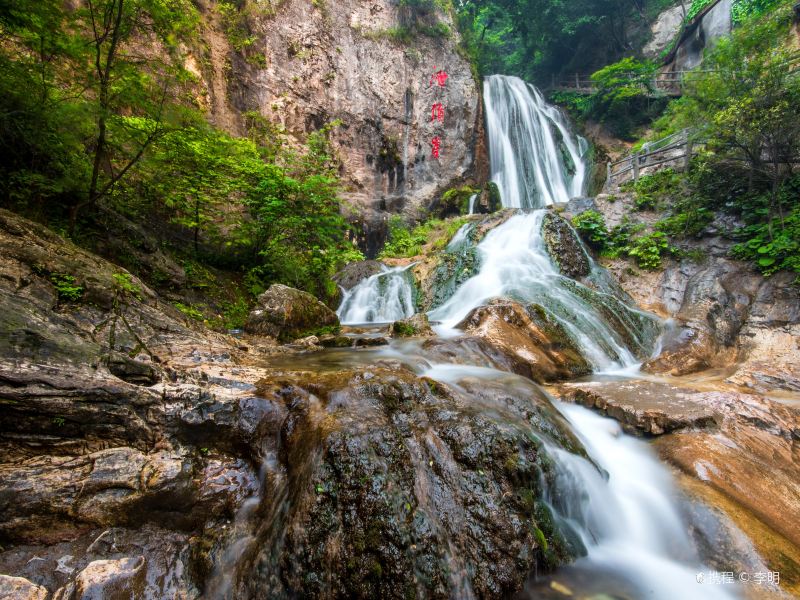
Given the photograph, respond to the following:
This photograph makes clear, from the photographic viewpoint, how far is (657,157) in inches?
515

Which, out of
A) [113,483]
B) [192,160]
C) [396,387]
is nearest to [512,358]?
[396,387]

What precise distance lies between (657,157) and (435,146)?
32.6 ft

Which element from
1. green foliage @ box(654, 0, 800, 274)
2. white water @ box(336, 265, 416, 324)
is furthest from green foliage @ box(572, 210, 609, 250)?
white water @ box(336, 265, 416, 324)

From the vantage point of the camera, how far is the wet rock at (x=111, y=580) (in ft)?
5.95

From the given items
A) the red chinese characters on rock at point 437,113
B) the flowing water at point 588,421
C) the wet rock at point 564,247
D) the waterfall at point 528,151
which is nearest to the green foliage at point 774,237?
the flowing water at point 588,421

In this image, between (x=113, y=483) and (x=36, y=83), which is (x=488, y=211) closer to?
(x=36, y=83)

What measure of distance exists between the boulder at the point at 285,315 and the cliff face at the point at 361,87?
26.6ft

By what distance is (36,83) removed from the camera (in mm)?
3703

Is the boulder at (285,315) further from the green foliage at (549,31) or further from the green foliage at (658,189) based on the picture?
the green foliage at (549,31)

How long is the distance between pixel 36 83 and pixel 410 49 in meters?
19.5

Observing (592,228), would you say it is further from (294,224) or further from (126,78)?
(126,78)

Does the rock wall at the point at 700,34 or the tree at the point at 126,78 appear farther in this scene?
Answer: the rock wall at the point at 700,34

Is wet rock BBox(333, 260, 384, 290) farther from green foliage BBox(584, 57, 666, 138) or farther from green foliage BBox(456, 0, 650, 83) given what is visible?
green foliage BBox(584, 57, 666, 138)

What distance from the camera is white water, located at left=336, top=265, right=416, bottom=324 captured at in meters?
10.0
